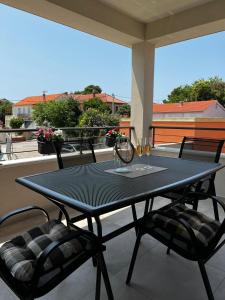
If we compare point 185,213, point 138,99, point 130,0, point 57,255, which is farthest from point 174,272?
point 130,0

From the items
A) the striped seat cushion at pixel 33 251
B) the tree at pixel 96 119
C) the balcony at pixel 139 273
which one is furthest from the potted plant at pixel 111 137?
the tree at pixel 96 119

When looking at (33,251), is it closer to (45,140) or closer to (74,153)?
(74,153)

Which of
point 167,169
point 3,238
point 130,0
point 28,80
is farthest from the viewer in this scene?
point 28,80

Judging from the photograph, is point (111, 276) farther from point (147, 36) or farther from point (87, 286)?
point (147, 36)

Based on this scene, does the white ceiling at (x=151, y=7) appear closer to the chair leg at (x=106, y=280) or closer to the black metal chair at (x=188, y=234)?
the black metal chair at (x=188, y=234)

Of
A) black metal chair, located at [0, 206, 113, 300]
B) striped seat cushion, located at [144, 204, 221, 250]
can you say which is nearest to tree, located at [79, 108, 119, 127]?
striped seat cushion, located at [144, 204, 221, 250]

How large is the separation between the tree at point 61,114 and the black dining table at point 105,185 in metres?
9.03

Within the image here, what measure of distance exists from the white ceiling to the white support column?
49 cm

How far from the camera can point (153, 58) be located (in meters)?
3.92

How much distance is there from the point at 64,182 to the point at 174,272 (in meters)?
1.07

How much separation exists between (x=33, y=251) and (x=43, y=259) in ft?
0.98

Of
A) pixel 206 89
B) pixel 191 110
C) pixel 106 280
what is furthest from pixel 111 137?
pixel 206 89

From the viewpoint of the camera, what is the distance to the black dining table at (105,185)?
3.80 ft

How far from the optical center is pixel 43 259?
38.4 inches
